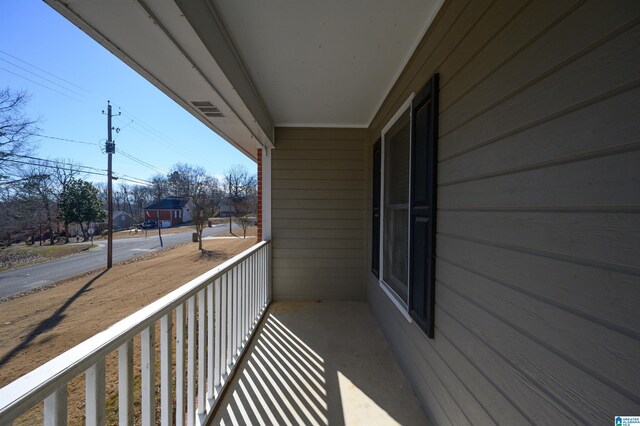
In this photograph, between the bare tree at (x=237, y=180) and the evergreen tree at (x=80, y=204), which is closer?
the evergreen tree at (x=80, y=204)

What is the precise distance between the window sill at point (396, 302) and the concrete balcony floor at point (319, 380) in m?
0.50

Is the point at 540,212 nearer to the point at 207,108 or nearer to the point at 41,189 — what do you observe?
the point at 207,108

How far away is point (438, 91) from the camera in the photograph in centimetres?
151

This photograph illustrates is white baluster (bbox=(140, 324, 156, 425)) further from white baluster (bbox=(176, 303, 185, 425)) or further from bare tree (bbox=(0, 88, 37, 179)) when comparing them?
bare tree (bbox=(0, 88, 37, 179))

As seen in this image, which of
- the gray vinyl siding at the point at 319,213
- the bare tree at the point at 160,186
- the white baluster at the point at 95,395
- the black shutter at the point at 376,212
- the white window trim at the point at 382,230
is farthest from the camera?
the bare tree at the point at 160,186

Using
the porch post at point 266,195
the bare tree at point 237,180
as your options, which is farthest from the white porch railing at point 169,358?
the bare tree at point 237,180

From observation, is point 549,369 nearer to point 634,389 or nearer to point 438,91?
point 634,389

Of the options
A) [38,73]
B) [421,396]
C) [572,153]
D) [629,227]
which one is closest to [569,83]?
[572,153]

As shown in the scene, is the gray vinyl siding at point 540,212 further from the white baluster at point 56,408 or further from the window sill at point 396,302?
the white baluster at point 56,408

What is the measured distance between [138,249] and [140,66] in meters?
18.8

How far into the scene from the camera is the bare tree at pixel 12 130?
6680mm

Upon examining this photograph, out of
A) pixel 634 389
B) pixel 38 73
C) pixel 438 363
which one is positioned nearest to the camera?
pixel 634 389

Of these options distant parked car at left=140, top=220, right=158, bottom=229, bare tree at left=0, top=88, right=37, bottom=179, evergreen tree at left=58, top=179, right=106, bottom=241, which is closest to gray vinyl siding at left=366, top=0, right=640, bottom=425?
bare tree at left=0, top=88, right=37, bottom=179

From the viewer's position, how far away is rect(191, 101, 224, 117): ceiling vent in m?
2.23
